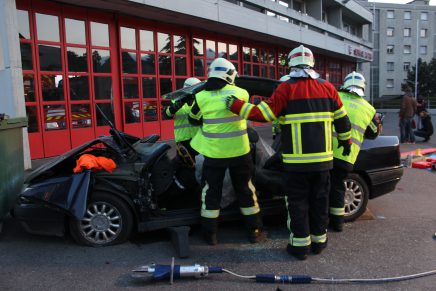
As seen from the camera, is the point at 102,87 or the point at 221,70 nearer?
the point at 221,70

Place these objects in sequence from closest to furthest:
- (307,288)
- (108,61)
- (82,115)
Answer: (307,288) < (82,115) < (108,61)

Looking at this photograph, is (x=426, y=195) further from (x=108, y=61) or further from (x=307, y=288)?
(x=108, y=61)

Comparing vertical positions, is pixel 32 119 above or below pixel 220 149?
above

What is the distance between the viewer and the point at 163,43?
13453 mm

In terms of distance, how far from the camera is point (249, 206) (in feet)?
14.3

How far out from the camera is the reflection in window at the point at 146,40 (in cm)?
1270

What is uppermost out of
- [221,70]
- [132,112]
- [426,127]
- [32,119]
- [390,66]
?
[390,66]

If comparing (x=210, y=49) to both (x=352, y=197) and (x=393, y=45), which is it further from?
(x=393, y=45)

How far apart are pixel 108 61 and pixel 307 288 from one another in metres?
9.82

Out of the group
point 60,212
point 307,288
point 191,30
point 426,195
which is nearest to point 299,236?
point 307,288

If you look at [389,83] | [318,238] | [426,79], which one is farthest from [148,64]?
[389,83]

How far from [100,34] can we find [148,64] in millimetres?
1864

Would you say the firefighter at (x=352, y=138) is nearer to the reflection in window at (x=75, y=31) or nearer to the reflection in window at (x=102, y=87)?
the reflection in window at (x=102, y=87)

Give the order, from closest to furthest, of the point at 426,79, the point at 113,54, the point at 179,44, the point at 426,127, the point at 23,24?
the point at 23,24 < the point at 113,54 < the point at 426,127 < the point at 179,44 < the point at 426,79
